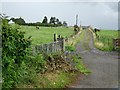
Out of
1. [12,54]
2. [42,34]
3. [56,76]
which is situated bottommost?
[56,76]

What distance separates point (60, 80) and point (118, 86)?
2391 millimetres

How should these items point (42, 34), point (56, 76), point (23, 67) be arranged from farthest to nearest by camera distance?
point (42, 34) < point (56, 76) < point (23, 67)

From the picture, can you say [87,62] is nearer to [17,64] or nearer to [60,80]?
[60,80]

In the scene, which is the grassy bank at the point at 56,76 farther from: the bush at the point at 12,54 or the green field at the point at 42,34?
the green field at the point at 42,34

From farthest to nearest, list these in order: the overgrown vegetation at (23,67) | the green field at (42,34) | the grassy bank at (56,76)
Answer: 1. the green field at (42,34)
2. the grassy bank at (56,76)
3. the overgrown vegetation at (23,67)

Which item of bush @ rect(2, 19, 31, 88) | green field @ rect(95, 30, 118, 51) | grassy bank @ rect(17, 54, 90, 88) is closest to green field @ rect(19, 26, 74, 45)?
green field @ rect(95, 30, 118, 51)

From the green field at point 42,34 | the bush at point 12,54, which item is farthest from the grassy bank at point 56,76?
the green field at point 42,34

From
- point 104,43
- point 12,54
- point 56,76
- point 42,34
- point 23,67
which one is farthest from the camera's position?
point 42,34

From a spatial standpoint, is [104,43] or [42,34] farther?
[42,34]

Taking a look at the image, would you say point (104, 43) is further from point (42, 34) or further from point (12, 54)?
point (12, 54)

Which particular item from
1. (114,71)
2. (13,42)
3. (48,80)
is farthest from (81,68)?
(13,42)

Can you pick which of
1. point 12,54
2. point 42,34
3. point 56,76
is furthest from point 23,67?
point 42,34

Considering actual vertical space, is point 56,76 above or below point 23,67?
below

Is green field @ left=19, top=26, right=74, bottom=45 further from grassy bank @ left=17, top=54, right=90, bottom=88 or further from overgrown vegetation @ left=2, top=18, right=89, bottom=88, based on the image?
overgrown vegetation @ left=2, top=18, right=89, bottom=88
